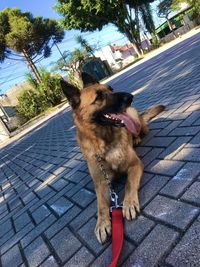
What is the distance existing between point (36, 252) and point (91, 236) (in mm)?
667

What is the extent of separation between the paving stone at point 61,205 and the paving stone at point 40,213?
0.36ft

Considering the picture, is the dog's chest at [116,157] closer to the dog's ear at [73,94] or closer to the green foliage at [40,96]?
the dog's ear at [73,94]

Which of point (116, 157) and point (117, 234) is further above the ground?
point (116, 157)

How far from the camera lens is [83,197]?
3.82 m

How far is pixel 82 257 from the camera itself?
2568 mm

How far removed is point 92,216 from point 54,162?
11.4ft

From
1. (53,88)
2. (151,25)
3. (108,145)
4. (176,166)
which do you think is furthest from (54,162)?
(151,25)

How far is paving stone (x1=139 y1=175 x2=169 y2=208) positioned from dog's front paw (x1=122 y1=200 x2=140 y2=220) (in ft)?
0.36

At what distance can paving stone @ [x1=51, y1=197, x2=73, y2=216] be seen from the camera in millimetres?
3764

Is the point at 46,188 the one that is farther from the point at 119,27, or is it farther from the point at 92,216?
the point at 119,27

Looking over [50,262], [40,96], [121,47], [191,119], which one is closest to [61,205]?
[50,262]

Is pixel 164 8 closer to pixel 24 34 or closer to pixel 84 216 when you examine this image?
pixel 24 34

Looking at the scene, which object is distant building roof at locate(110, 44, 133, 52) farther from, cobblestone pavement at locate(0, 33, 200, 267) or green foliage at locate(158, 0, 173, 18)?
cobblestone pavement at locate(0, 33, 200, 267)

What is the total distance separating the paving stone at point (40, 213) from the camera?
389 cm
